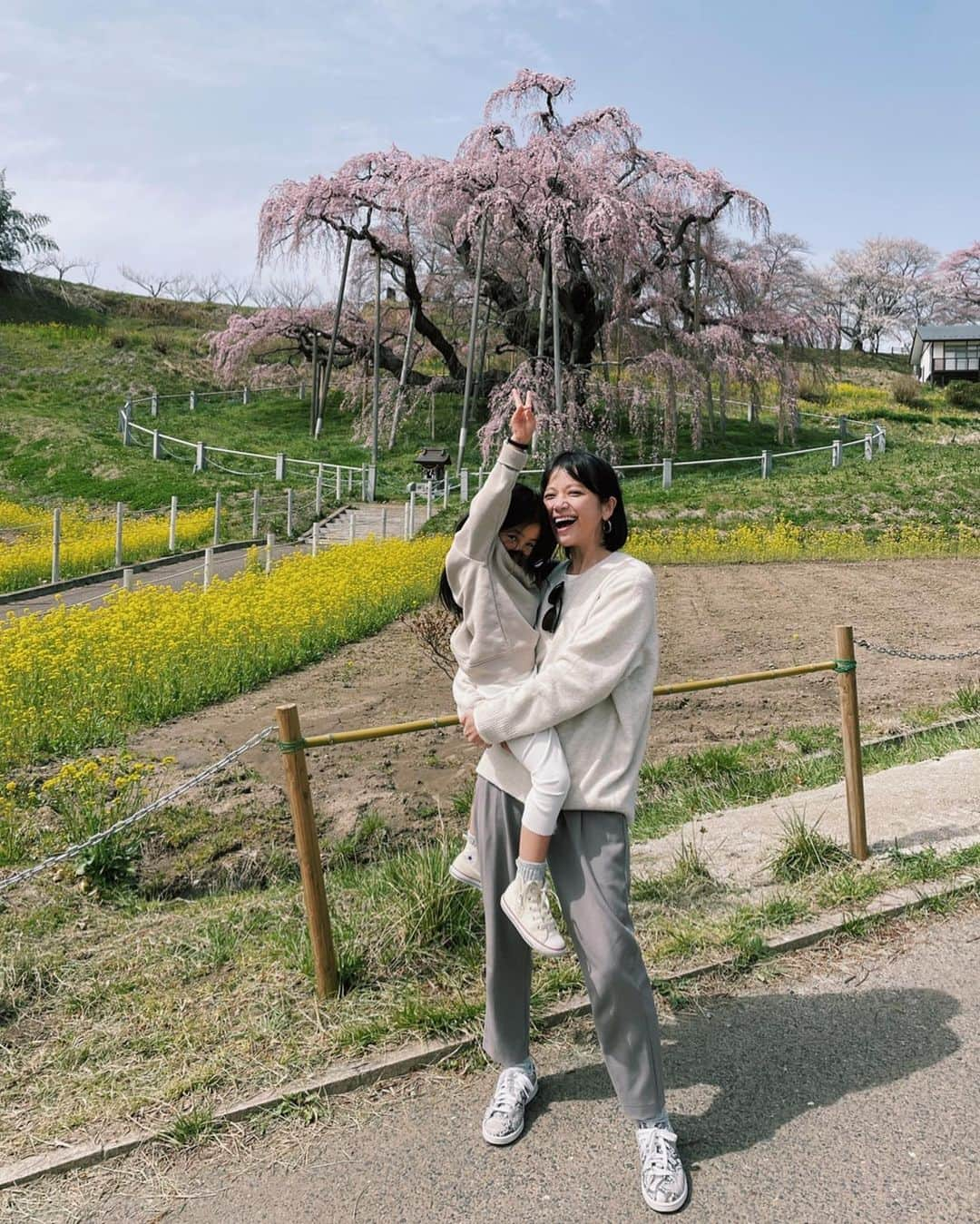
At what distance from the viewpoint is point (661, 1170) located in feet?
6.98

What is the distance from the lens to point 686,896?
3658mm

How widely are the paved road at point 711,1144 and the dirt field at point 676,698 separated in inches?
93.9

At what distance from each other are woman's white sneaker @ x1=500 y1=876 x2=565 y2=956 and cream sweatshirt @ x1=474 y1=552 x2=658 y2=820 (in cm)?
20

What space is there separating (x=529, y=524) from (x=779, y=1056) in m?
1.64

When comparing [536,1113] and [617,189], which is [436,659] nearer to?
[536,1113]

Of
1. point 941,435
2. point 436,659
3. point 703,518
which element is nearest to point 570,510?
point 436,659

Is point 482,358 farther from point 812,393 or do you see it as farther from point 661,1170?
point 661,1170

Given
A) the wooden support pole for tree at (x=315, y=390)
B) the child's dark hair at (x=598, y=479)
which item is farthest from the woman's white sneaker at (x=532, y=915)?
the wooden support pole for tree at (x=315, y=390)

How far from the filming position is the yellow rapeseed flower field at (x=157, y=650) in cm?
625

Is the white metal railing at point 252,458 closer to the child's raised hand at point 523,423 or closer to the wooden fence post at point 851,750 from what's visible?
the wooden fence post at point 851,750

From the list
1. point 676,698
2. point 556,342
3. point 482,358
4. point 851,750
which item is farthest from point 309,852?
point 482,358

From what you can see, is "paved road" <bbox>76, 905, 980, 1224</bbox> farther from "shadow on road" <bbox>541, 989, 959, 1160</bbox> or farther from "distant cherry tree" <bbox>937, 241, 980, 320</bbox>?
"distant cherry tree" <bbox>937, 241, 980, 320</bbox>

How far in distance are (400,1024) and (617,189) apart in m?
24.9

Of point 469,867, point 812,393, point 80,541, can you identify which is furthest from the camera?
point 812,393
